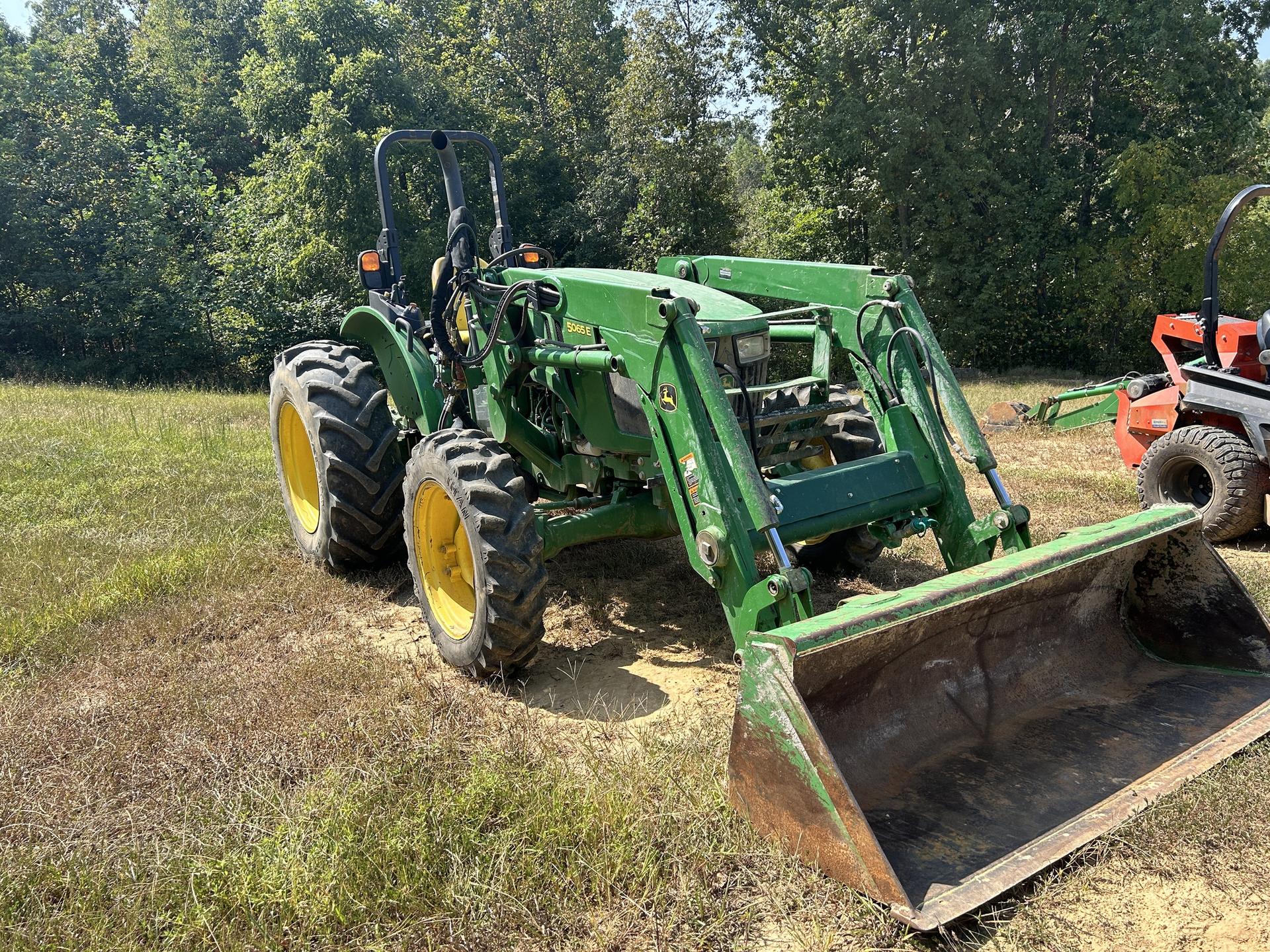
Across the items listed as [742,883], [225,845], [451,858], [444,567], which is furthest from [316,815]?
A: [444,567]

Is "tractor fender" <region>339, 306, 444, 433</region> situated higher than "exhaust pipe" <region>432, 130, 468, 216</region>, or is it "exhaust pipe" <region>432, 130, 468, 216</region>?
"exhaust pipe" <region>432, 130, 468, 216</region>

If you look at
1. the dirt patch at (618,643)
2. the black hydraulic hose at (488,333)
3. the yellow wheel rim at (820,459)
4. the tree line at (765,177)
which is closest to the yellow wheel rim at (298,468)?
the dirt patch at (618,643)

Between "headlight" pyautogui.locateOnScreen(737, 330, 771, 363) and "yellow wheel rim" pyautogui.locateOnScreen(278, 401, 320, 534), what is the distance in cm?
327

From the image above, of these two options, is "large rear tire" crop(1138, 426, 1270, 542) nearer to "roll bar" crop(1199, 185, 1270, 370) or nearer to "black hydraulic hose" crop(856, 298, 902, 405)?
"roll bar" crop(1199, 185, 1270, 370)

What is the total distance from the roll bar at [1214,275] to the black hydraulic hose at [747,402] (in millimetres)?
3708

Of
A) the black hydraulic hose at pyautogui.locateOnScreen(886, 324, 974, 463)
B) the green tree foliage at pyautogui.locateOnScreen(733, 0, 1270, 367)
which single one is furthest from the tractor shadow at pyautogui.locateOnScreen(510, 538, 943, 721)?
the green tree foliage at pyautogui.locateOnScreen(733, 0, 1270, 367)

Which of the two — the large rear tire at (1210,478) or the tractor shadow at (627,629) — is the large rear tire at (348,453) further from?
the large rear tire at (1210,478)

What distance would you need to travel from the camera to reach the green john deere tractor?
293 cm

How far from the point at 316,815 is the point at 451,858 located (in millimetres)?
501

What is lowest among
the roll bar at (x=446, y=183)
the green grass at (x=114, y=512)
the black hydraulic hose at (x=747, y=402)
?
the green grass at (x=114, y=512)

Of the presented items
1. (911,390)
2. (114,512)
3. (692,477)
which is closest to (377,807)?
(692,477)

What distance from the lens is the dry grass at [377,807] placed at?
2.65 m

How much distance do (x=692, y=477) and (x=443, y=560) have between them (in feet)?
5.14

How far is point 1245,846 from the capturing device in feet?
9.57
